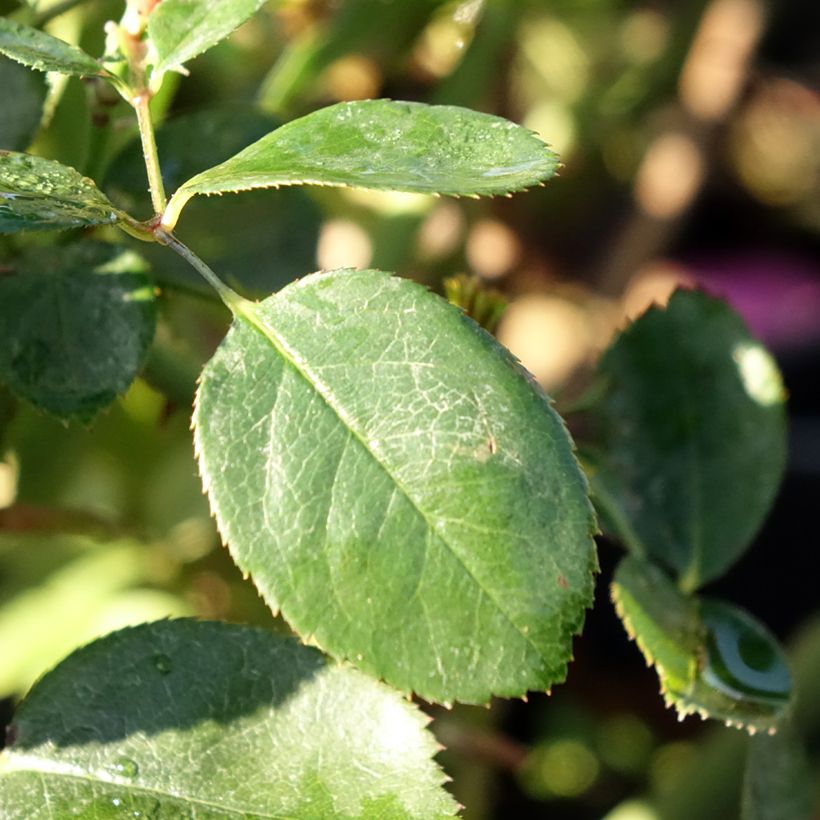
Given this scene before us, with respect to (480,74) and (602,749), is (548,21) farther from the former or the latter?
(602,749)

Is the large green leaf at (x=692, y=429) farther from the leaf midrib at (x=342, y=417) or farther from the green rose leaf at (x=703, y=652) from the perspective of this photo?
the leaf midrib at (x=342, y=417)

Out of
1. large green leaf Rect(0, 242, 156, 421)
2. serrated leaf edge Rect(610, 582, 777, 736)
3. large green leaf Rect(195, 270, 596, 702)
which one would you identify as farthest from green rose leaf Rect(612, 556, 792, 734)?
large green leaf Rect(0, 242, 156, 421)

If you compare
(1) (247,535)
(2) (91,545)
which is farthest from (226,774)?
(2) (91,545)

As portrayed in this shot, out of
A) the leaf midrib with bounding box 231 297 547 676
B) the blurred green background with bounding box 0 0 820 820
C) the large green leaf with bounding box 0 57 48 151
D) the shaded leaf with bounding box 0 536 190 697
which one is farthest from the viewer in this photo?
the shaded leaf with bounding box 0 536 190 697

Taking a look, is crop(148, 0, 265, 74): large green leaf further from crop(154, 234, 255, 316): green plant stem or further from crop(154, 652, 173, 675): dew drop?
crop(154, 652, 173, 675): dew drop

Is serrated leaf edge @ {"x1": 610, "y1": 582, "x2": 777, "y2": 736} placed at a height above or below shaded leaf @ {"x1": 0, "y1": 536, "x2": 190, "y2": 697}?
above

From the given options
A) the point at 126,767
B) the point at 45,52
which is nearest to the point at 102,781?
the point at 126,767
